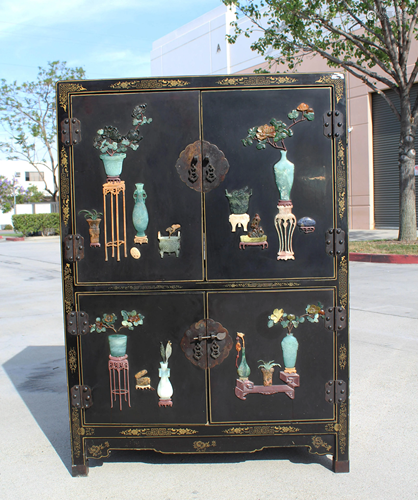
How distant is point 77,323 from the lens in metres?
3.11

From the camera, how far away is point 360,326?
6.72 m

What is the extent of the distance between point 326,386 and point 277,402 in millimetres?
311

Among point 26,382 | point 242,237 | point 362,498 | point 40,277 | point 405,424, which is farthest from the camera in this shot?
point 40,277

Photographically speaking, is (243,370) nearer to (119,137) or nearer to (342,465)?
(342,465)

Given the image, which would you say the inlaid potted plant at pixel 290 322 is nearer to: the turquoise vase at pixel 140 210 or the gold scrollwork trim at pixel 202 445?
the gold scrollwork trim at pixel 202 445

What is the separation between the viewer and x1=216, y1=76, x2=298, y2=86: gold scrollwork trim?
117 inches

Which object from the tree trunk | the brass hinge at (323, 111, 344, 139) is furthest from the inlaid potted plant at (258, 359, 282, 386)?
the tree trunk

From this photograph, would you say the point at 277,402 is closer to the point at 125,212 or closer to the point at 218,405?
the point at 218,405

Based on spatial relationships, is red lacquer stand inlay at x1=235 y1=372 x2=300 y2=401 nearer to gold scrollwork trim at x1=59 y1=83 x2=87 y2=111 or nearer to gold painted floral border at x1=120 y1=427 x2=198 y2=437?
gold painted floral border at x1=120 y1=427 x2=198 y2=437

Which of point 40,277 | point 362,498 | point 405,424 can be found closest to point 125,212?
point 362,498

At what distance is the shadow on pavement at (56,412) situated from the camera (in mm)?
3348

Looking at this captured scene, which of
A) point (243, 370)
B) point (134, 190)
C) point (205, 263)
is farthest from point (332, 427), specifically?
point (134, 190)

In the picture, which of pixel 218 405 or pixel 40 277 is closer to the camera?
pixel 218 405

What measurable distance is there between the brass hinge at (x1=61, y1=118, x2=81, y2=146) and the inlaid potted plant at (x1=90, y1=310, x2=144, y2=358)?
41.5 inches
